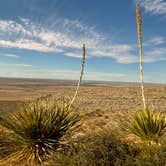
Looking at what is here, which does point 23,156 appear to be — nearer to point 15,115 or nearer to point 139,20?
point 15,115

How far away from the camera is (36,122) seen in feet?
21.4

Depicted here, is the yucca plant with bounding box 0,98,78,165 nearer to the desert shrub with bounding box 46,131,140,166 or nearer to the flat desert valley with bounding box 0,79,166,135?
the desert shrub with bounding box 46,131,140,166

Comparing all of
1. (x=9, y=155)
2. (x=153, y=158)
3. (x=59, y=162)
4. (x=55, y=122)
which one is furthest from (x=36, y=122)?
(x=153, y=158)

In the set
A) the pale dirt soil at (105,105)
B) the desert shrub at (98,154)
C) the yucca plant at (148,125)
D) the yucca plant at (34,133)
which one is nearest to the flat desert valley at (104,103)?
the pale dirt soil at (105,105)

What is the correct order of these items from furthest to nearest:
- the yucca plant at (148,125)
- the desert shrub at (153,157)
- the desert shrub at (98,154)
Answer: the yucca plant at (148,125)
the desert shrub at (98,154)
the desert shrub at (153,157)

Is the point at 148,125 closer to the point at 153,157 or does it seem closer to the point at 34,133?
the point at 153,157

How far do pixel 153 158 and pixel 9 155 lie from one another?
11.1 feet

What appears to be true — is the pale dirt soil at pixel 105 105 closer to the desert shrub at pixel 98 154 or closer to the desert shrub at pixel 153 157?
the desert shrub at pixel 98 154

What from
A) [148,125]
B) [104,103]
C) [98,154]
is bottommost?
[104,103]

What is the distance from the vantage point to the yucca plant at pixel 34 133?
6.43 meters

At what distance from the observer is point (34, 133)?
6.45 m

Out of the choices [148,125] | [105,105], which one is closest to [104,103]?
[105,105]

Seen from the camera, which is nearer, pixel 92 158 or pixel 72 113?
pixel 92 158

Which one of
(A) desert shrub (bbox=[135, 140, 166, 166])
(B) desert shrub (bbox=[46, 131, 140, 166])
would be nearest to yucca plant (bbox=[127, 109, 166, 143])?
(B) desert shrub (bbox=[46, 131, 140, 166])
